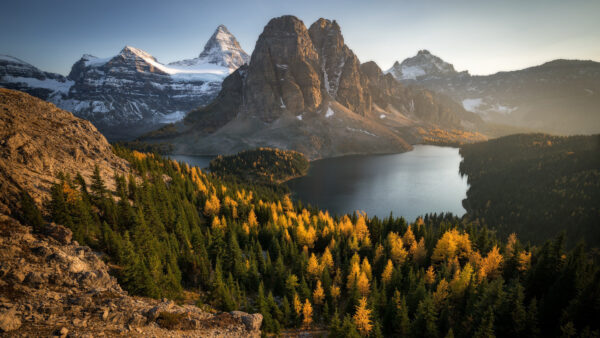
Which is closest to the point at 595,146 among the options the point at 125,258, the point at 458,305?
the point at 458,305

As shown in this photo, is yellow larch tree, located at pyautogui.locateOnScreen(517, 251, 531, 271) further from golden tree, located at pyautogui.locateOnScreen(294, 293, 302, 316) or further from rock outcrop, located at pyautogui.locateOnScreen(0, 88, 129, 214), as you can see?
rock outcrop, located at pyautogui.locateOnScreen(0, 88, 129, 214)

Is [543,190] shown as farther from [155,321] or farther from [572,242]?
[155,321]

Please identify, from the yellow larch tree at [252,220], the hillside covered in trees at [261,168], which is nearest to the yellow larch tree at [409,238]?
the yellow larch tree at [252,220]

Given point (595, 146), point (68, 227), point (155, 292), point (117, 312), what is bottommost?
point (155, 292)

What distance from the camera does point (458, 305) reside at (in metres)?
43.8

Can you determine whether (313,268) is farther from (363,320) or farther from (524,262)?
(524,262)

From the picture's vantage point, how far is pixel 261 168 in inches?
7013

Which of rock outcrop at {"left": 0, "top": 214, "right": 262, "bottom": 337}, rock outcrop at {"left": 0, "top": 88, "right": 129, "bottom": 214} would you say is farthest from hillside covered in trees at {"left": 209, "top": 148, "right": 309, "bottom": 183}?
rock outcrop at {"left": 0, "top": 214, "right": 262, "bottom": 337}

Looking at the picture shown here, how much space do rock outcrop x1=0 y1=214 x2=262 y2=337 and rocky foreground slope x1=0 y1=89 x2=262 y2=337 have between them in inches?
2.0

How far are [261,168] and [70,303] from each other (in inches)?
6207

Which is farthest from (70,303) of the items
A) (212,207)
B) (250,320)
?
(212,207)

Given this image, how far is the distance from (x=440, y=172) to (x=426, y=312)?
582ft

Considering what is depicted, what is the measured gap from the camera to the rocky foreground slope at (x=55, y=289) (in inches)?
738

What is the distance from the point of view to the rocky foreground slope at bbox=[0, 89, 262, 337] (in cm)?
1875
